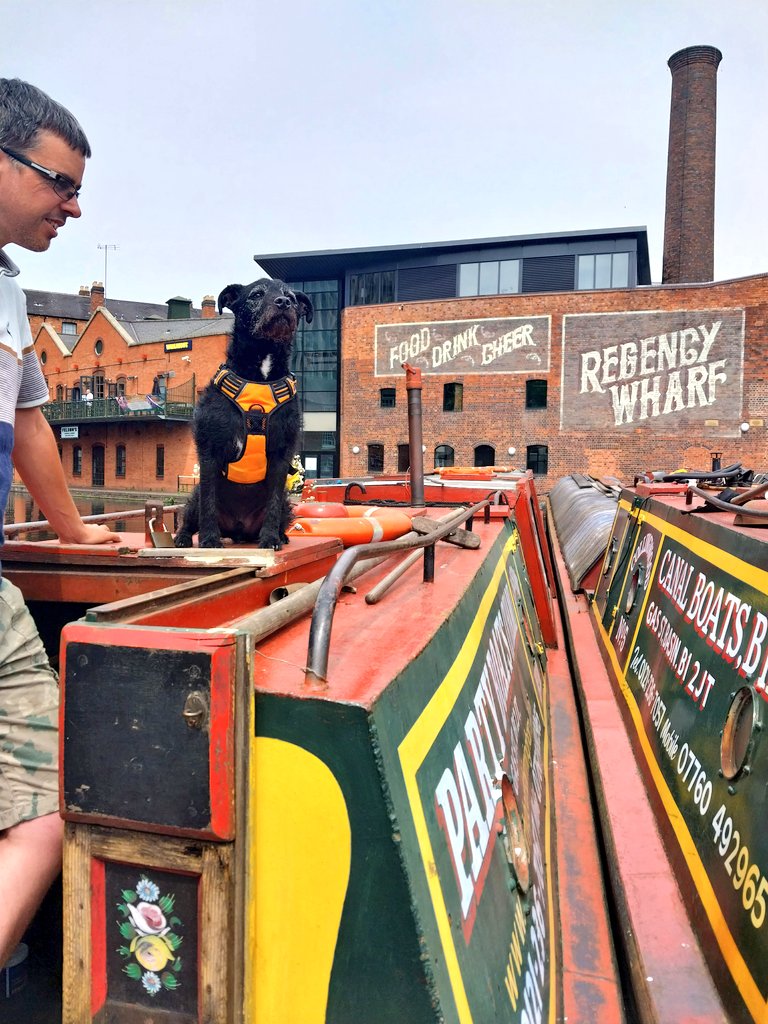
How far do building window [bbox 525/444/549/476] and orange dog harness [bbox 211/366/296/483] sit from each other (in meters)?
24.8

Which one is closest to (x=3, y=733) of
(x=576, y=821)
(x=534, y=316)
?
(x=576, y=821)

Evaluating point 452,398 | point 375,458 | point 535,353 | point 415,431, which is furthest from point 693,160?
point 415,431

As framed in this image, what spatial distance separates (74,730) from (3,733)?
437mm

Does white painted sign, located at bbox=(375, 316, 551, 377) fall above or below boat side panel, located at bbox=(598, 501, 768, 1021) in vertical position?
above

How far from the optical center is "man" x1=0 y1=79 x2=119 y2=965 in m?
1.33

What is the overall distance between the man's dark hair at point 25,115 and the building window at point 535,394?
25947 mm

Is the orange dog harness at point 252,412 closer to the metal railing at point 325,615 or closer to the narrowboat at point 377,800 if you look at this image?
the narrowboat at point 377,800

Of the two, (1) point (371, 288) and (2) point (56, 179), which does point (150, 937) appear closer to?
(2) point (56, 179)

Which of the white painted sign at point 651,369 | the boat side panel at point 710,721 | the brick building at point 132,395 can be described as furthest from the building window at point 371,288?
the boat side panel at point 710,721

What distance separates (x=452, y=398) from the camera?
91.4 feet

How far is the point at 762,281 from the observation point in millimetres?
23656

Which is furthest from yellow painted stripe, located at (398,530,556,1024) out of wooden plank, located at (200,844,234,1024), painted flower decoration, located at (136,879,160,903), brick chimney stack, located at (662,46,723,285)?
brick chimney stack, located at (662,46,723,285)

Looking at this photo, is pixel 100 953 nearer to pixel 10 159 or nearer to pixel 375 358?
pixel 10 159

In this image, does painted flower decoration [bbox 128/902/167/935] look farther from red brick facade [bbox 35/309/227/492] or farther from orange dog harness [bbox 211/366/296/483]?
red brick facade [bbox 35/309/227/492]
